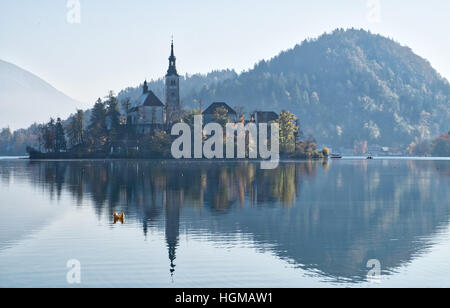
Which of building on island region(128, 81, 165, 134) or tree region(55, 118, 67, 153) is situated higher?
building on island region(128, 81, 165, 134)

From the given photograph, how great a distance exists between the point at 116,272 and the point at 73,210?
21121 millimetres

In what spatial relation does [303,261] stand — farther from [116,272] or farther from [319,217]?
[319,217]

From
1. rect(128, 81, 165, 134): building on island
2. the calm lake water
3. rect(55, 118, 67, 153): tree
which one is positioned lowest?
the calm lake water

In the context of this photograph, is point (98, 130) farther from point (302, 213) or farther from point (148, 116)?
point (302, 213)

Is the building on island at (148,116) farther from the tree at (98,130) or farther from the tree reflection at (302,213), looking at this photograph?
the tree reflection at (302,213)

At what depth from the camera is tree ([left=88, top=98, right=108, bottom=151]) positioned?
187750mm

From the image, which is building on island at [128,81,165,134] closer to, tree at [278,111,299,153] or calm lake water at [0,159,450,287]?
tree at [278,111,299,153]

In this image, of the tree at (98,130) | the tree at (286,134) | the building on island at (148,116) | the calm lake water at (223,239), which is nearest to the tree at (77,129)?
the tree at (98,130)

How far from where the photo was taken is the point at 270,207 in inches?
1839

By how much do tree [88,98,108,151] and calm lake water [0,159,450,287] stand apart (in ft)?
431

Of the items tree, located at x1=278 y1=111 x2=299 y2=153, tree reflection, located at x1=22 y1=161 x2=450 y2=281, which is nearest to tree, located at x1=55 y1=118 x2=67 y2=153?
tree, located at x1=278 y1=111 x2=299 y2=153

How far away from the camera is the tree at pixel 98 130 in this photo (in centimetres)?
18775

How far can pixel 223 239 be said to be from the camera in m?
31.6

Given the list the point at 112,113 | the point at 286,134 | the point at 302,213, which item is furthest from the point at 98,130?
the point at 302,213
